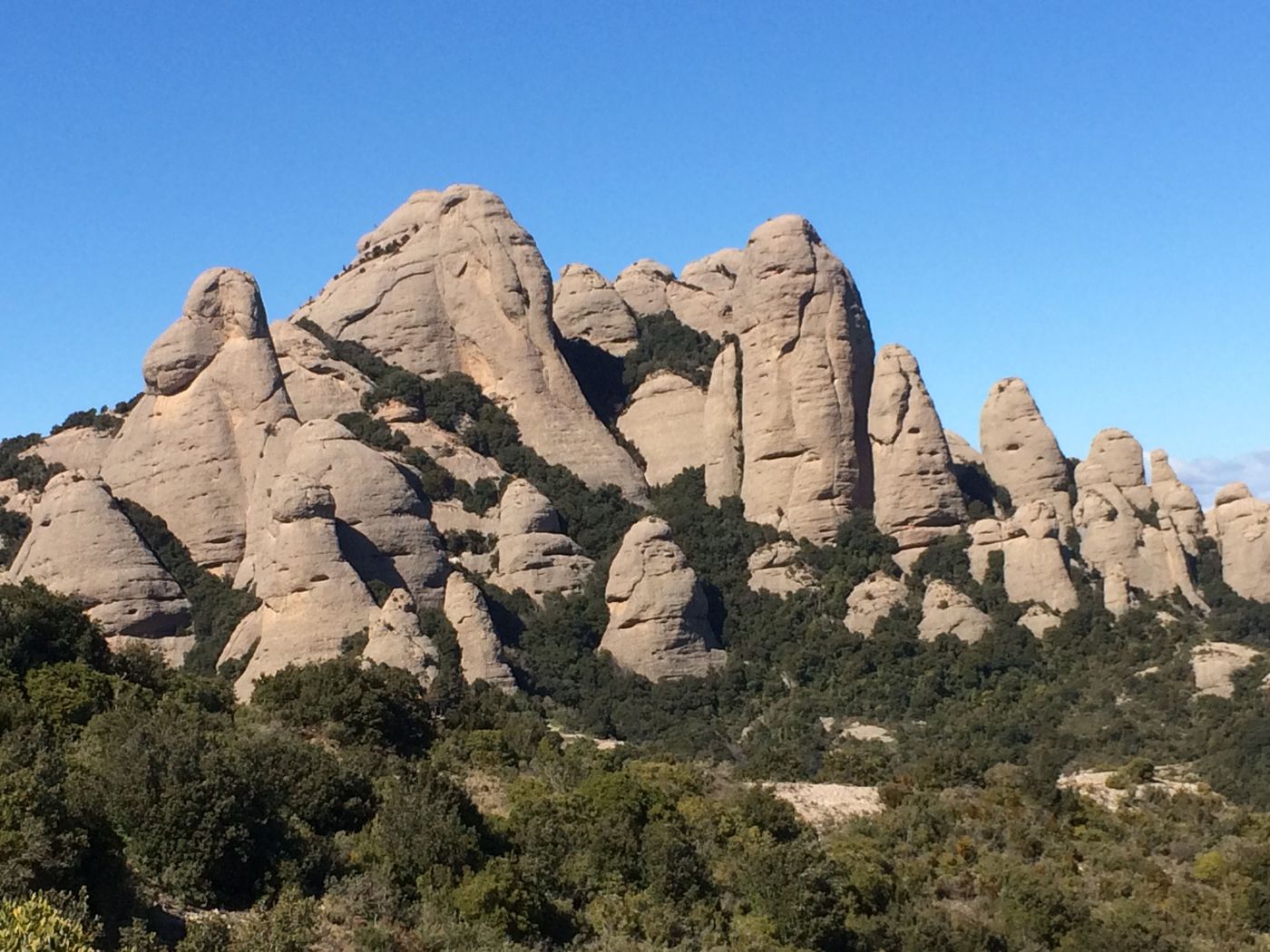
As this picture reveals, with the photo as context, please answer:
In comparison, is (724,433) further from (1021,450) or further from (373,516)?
(373,516)

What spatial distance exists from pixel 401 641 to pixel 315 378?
65.2 feet

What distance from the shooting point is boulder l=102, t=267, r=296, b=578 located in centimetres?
5562

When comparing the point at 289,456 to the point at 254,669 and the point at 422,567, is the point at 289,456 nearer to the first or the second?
the point at 422,567

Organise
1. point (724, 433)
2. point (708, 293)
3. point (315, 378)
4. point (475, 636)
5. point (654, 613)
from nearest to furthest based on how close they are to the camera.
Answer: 1. point (475, 636)
2. point (654, 613)
3. point (315, 378)
4. point (724, 433)
5. point (708, 293)

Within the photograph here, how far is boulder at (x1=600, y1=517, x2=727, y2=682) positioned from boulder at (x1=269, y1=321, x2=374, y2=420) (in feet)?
45.2

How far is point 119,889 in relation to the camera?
55.8 feet

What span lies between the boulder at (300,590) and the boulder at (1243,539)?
87.1ft

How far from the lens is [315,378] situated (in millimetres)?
62156

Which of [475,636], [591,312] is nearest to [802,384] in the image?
[591,312]

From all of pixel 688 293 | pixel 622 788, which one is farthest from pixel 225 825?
pixel 688 293

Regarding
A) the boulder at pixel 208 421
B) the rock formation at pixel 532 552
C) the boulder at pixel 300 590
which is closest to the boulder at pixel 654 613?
the rock formation at pixel 532 552

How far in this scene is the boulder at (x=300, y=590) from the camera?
47.2 metres

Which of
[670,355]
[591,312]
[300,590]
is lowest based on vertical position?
[300,590]

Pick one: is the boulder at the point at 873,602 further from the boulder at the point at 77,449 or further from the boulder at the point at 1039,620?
the boulder at the point at 77,449
